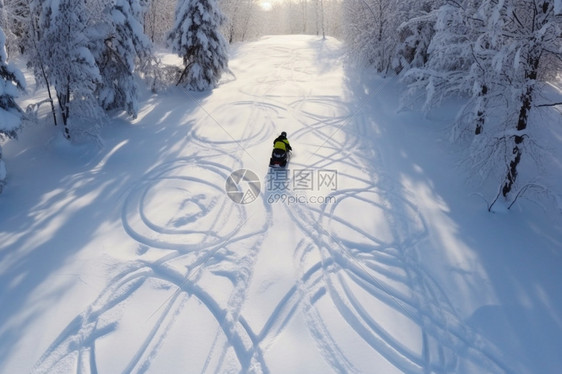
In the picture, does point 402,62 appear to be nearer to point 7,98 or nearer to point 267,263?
point 267,263

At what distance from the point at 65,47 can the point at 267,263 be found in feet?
31.5

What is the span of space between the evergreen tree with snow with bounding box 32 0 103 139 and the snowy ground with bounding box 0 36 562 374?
2197 millimetres

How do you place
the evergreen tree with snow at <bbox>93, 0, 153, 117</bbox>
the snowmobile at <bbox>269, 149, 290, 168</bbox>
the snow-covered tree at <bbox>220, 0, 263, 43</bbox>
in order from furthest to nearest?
the snow-covered tree at <bbox>220, 0, 263, 43</bbox> < the evergreen tree with snow at <bbox>93, 0, 153, 117</bbox> < the snowmobile at <bbox>269, 149, 290, 168</bbox>

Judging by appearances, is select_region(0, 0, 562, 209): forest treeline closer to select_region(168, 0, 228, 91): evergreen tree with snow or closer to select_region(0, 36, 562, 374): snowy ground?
select_region(168, 0, 228, 91): evergreen tree with snow

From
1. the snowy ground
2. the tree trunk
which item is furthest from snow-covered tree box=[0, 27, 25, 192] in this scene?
the tree trunk

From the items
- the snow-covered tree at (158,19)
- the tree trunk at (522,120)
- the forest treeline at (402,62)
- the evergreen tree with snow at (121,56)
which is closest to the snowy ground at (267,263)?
the tree trunk at (522,120)

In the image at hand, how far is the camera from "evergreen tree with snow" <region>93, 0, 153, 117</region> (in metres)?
13.0

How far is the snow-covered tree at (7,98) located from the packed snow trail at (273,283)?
10.6 ft

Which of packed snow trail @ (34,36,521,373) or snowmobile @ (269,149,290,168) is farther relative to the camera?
snowmobile @ (269,149,290,168)

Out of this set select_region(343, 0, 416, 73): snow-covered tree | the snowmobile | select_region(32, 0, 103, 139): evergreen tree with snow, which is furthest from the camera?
select_region(343, 0, 416, 73): snow-covered tree

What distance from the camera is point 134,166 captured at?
35.8ft

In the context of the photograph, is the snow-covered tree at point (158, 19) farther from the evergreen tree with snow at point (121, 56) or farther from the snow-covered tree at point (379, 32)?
the evergreen tree with snow at point (121, 56)

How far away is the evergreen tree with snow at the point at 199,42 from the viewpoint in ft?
56.3

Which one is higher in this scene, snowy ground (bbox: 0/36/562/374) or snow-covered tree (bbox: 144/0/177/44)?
snow-covered tree (bbox: 144/0/177/44)
